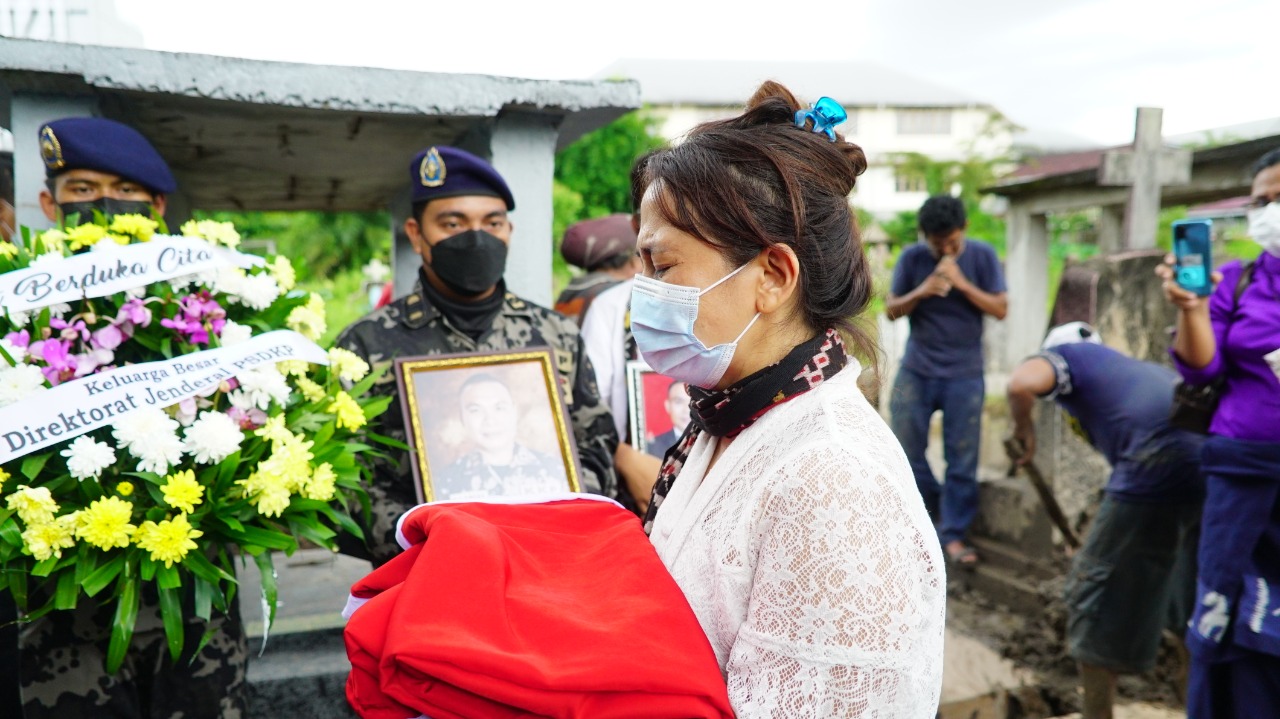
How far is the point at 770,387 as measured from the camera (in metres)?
1.53

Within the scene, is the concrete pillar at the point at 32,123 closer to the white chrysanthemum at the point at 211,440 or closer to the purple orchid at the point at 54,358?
the purple orchid at the point at 54,358

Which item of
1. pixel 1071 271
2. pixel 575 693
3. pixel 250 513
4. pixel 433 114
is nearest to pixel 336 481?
pixel 250 513

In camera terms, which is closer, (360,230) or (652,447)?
(652,447)

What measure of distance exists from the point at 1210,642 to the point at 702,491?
2687mm

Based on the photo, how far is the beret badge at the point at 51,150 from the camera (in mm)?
2945

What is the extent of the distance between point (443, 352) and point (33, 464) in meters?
1.33

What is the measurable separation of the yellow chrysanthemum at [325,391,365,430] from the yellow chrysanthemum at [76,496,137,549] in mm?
555

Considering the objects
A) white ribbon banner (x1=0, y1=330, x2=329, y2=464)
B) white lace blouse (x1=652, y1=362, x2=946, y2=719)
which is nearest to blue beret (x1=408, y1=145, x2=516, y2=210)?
white ribbon banner (x1=0, y1=330, x2=329, y2=464)

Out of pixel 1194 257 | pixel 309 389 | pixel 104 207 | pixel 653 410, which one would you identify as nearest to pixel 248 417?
pixel 309 389

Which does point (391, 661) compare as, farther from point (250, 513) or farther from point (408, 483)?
point (408, 483)

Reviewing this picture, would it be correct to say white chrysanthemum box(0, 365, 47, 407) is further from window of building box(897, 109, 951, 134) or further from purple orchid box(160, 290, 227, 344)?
window of building box(897, 109, 951, 134)

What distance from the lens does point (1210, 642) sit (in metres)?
3.18

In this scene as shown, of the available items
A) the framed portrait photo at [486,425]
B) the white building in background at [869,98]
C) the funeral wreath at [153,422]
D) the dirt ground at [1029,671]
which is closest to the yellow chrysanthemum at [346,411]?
the funeral wreath at [153,422]

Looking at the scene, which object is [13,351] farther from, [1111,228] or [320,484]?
[1111,228]
